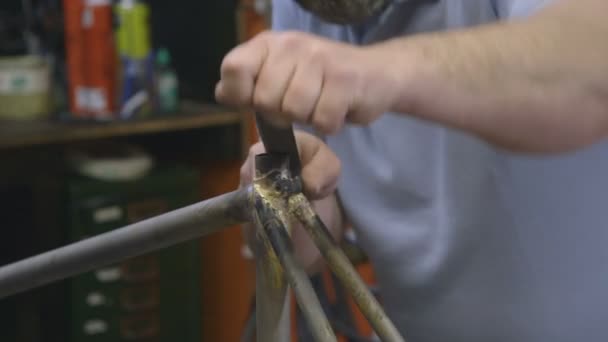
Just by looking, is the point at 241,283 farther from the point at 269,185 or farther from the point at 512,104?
the point at 512,104

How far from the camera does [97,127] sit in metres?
1.47

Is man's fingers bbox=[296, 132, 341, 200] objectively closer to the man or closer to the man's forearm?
the man

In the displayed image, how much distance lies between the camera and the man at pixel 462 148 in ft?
1.36

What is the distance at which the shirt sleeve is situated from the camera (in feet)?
1.80

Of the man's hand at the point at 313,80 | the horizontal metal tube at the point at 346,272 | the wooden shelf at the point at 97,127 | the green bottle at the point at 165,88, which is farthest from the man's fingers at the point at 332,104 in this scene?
the green bottle at the point at 165,88

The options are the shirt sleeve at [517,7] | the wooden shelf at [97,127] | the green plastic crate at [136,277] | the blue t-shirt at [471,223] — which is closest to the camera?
the shirt sleeve at [517,7]

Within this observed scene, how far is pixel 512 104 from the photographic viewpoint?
1.37 feet

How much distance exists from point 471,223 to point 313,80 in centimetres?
37

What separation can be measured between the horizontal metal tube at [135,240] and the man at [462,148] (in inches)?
3.0

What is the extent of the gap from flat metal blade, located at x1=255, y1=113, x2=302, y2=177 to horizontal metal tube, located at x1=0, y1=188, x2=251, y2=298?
37 mm

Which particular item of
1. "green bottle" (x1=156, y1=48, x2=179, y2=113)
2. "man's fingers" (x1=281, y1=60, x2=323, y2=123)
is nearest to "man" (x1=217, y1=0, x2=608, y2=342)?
"man's fingers" (x1=281, y1=60, x2=323, y2=123)

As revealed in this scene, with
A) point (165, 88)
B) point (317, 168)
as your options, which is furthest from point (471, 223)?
point (165, 88)

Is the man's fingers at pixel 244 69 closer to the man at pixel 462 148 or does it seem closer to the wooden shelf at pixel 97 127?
the man at pixel 462 148

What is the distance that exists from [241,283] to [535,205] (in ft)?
4.10
